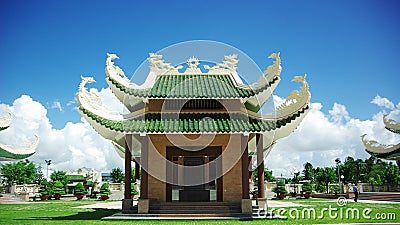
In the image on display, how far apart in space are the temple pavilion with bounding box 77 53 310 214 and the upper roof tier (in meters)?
0.04

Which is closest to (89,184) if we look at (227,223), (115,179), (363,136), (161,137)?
(115,179)

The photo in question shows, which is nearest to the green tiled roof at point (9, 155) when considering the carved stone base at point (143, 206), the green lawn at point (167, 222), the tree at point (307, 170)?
the green lawn at point (167, 222)

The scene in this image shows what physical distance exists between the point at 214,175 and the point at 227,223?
4.55m

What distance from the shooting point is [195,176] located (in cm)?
1753

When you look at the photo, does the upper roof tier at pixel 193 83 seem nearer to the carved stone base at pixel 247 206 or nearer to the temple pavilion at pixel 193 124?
the temple pavilion at pixel 193 124

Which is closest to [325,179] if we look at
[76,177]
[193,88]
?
[193,88]

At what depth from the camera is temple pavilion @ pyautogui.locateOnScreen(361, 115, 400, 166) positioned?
1281 inches

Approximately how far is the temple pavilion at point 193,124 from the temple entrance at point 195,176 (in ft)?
0.15

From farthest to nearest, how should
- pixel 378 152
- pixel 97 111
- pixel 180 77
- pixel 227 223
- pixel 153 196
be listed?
pixel 378 152
pixel 180 77
pixel 153 196
pixel 97 111
pixel 227 223

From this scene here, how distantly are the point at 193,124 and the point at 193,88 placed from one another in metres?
1.99

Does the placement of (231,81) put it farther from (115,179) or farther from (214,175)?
(115,179)

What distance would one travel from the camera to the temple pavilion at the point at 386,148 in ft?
107

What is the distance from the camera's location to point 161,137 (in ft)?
53.3

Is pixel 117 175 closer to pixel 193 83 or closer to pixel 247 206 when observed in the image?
pixel 193 83
